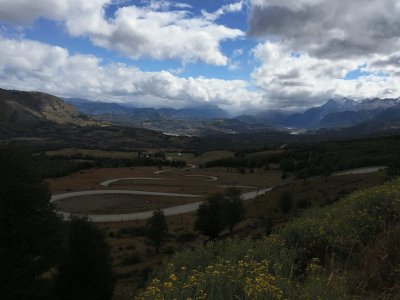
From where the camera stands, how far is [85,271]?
24.1 meters

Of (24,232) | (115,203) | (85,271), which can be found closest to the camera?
(24,232)

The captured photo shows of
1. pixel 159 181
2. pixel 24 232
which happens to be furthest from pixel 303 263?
pixel 159 181

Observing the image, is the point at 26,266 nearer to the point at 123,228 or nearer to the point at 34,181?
the point at 34,181

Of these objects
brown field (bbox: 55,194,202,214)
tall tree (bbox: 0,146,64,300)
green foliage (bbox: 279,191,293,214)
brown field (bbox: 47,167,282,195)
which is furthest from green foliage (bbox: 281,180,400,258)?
brown field (bbox: 47,167,282,195)

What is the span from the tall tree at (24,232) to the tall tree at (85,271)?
1052mm

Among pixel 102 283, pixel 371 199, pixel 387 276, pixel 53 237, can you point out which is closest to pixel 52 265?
pixel 53 237

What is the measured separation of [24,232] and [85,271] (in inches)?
180

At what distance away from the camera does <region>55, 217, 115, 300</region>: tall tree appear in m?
23.4

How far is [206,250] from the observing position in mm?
9125

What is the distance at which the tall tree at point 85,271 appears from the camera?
76.9 feet

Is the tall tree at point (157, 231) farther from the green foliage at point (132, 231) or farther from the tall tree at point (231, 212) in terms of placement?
the green foliage at point (132, 231)

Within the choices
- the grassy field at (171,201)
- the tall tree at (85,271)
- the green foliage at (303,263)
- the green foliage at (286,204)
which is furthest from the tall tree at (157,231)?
the green foliage at (303,263)

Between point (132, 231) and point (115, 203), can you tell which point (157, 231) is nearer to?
point (132, 231)

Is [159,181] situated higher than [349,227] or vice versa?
[349,227]
